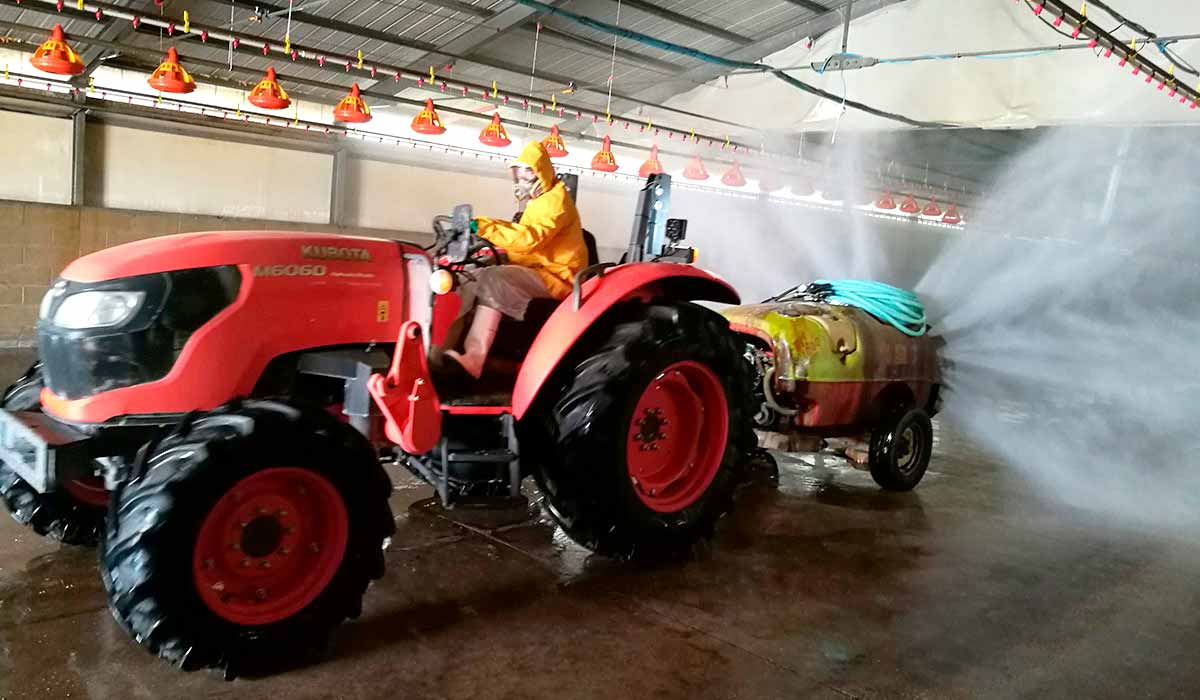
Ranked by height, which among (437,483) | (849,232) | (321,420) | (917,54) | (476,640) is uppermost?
(917,54)

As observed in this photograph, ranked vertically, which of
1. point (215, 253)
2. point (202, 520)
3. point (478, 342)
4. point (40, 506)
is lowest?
point (40, 506)

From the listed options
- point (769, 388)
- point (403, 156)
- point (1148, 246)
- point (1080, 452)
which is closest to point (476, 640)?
point (769, 388)

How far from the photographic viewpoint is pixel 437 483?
3512 millimetres

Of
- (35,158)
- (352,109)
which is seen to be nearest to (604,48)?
(352,109)

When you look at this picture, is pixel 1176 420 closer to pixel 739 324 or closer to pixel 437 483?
pixel 739 324

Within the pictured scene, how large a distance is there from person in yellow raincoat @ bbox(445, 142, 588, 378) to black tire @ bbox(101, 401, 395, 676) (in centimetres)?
96

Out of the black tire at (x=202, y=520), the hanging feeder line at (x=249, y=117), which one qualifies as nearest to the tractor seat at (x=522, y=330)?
the black tire at (x=202, y=520)

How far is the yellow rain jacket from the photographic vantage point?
12.1 feet

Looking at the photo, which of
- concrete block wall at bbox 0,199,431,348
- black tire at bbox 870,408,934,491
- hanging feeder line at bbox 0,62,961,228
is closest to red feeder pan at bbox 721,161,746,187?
hanging feeder line at bbox 0,62,961,228

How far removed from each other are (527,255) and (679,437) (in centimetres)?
111

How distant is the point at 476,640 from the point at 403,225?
39.0 feet

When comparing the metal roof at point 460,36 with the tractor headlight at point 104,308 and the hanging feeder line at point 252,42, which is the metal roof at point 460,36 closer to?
the hanging feeder line at point 252,42

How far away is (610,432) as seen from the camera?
3.56 m

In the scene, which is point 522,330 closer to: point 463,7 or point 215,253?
point 215,253
